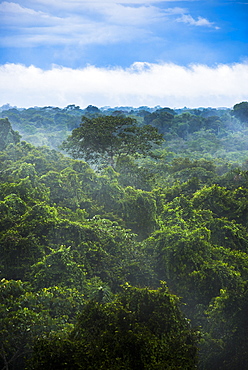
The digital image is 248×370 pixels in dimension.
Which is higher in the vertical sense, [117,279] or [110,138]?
[110,138]

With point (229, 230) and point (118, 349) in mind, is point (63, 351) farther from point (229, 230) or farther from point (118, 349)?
point (229, 230)

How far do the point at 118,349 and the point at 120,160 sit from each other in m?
16.7

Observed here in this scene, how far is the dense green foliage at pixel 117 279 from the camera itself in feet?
18.8

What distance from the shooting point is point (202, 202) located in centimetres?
1499

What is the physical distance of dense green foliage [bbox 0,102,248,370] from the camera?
5.72m

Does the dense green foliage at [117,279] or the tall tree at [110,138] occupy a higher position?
the tall tree at [110,138]

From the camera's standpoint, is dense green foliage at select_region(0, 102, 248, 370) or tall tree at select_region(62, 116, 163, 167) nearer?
dense green foliage at select_region(0, 102, 248, 370)

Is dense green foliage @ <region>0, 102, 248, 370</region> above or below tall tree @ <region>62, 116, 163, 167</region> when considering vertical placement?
below

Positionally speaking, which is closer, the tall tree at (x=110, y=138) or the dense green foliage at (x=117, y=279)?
the dense green foliage at (x=117, y=279)

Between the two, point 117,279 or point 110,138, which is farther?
point 110,138

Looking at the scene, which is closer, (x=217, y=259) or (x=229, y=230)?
(x=217, y=259)

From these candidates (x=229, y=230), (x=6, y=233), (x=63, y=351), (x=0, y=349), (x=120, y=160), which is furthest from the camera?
(x=120, y=160)

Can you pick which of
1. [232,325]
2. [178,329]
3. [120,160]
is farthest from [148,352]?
[120,160]

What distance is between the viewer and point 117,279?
30.9 feet
